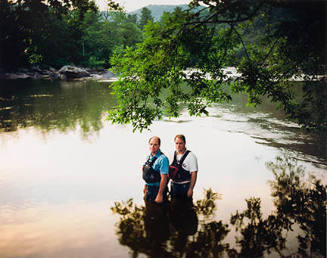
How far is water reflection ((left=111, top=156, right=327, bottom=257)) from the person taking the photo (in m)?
6.10

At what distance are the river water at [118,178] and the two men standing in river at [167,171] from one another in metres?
0.82

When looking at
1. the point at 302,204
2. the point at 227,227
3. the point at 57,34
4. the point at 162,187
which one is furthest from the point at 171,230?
the point at 57,34

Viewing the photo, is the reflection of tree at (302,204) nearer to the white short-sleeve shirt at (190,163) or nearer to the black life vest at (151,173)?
the white short-sleeve shirt at (190,163)

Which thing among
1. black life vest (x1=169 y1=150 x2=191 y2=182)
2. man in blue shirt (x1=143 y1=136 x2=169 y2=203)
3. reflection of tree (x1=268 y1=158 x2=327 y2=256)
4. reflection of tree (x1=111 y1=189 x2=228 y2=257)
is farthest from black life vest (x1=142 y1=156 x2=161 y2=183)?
reflection of tree (x1=268 y1=158 x2=327 y2=256)

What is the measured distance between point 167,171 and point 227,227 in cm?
200

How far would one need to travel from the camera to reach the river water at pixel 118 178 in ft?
21.3

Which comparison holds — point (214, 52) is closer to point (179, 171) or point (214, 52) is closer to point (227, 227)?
point (179, 171)

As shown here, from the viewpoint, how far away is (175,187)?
7.58 m

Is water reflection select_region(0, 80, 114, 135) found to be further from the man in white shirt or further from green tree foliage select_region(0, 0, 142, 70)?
the man in white shirt

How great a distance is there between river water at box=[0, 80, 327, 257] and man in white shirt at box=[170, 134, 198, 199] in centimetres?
87

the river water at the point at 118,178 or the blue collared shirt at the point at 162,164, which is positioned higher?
the blue collared shirt at the point at 162,164

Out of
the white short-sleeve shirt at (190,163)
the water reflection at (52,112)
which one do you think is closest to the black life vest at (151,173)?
the white short-sleeve shirt at (190,163)

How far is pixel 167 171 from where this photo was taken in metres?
6.77

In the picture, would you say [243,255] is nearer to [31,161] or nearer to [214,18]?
[214,18]
